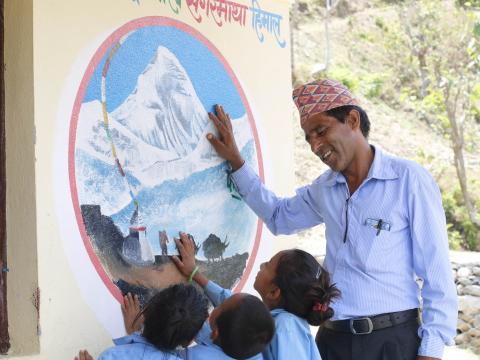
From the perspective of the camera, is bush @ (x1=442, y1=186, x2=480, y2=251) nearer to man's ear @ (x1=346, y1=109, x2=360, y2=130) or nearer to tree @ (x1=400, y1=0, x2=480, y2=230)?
tree @ (x1=400, y1=0, x2=480, y2=230)

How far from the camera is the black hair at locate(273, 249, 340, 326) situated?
7.57 feet

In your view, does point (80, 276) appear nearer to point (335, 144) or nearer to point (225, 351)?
point (225, 351)

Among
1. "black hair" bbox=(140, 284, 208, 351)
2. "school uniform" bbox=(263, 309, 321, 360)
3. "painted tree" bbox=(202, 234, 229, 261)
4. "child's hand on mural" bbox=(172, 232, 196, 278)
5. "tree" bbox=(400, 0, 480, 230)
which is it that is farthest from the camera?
"tree" bbox=(400, 0, 480, 230)

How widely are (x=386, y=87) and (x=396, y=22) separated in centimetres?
279

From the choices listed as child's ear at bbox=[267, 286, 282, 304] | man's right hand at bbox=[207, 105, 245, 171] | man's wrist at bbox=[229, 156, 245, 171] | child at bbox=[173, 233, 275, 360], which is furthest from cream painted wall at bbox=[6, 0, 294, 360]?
man's wrist at bbox=[229, 156, 245, 171]

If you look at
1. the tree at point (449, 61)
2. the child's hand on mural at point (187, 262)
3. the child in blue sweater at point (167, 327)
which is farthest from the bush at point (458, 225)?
the child in blue sweater at point (167, 327)

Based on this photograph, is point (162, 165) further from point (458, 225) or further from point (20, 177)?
point (458, 225)

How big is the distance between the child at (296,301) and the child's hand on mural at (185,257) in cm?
54

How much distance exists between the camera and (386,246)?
2.54 metres

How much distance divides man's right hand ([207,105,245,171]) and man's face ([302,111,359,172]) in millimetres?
531

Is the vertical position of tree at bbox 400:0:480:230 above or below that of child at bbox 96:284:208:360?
above

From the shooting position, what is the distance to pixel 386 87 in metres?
16.3

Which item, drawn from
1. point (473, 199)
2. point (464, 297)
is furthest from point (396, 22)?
point (464, 297)

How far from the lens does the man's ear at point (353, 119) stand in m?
2.60
